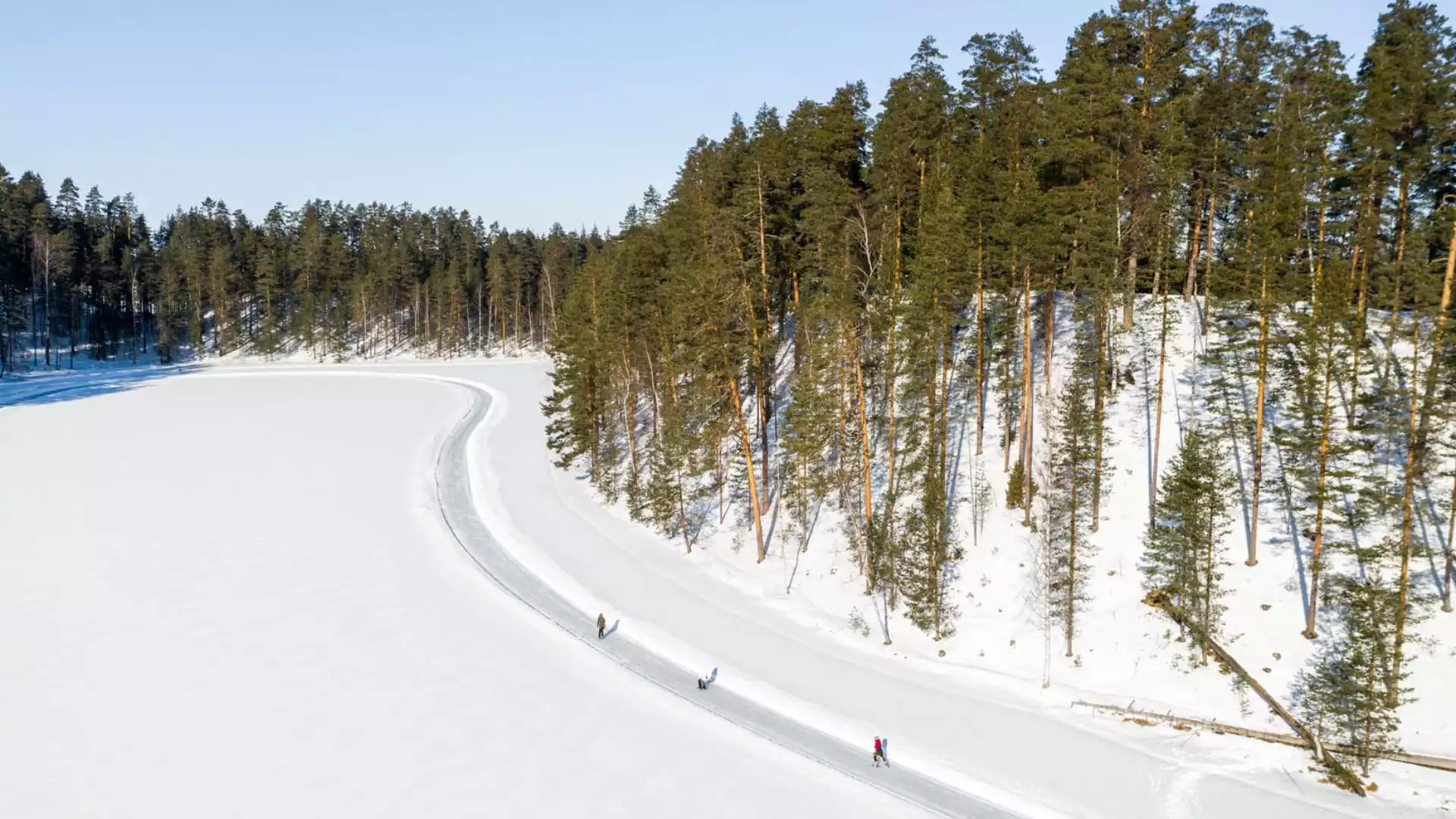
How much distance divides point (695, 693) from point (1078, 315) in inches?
955

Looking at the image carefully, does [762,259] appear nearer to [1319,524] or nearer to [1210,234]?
[1210,234]

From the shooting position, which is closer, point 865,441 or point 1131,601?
point 1131,601

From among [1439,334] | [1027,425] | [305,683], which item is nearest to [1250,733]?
[1439,334]

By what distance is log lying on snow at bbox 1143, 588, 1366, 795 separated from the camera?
2234 cm

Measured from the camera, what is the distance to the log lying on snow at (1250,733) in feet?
72.6

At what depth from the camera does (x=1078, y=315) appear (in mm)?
36531

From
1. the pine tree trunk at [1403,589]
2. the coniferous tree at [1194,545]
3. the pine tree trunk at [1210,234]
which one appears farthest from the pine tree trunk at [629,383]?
the pine tree trunk at [1403,589]

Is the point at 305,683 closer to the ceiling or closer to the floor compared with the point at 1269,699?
closer to the floor

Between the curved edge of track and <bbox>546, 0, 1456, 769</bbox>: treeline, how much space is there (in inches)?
300

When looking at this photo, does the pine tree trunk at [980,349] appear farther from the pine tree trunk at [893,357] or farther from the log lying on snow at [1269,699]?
the log lying on snow at [1269,699]

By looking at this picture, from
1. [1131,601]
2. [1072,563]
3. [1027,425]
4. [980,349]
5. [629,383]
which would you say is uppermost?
[980,349]

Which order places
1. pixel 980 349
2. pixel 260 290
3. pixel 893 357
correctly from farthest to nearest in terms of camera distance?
pixel 260 290 → pixel 980 349 → pixel 893 357

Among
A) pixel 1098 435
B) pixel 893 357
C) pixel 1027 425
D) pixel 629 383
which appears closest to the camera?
pixel 1098 435

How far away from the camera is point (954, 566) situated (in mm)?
33656
